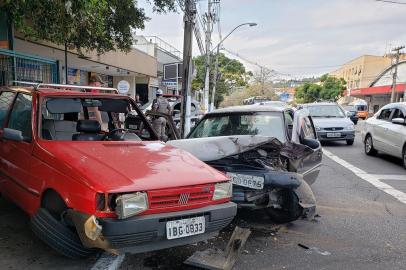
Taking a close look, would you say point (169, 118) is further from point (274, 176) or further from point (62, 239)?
→ point (62, 239)

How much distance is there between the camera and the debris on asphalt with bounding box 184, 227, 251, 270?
3.81 m

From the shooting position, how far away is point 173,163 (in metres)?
Answer: 4.10

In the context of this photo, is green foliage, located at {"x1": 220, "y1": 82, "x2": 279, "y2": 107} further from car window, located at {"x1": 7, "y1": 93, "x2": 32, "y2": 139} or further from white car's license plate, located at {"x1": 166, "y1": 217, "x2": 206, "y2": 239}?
white car's license plate, located at {"x1": 166, "y1": 217, "x2": 206, "y2": 239}

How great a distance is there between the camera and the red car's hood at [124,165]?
342 cm

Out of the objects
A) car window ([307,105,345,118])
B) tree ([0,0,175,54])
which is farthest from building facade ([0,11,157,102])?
car window ([307,105,345,118])

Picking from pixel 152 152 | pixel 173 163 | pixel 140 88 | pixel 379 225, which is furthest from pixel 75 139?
pixel 140 88

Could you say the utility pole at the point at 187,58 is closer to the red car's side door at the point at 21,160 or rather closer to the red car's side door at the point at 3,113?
the red car's side door at the point at 3,113

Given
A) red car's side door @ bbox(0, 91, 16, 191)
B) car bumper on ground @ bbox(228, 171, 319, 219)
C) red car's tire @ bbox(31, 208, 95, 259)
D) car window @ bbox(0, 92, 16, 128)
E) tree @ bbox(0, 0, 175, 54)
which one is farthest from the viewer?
tree @ bbox(0, 0, 175, 54)

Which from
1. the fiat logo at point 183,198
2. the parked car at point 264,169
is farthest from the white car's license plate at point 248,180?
the fiat logo at point 183,198

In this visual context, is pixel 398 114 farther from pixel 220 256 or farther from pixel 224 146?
pixel 220 256

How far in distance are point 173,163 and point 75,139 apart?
1.35 meters

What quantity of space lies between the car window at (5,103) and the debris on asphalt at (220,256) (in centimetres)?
315

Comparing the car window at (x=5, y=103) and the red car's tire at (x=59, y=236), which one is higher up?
the car window at (x=5, y=103)

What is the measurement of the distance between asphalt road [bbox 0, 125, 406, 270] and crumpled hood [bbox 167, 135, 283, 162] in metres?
1.00
